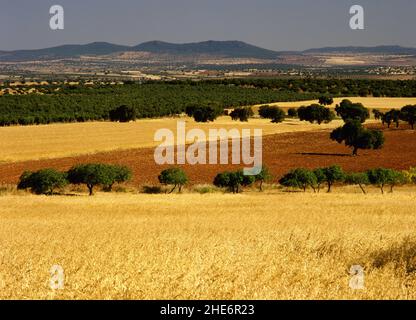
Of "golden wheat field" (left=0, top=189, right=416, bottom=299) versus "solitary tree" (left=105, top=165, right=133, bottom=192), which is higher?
"golden wheat field" (left=0, top=189, right=416, bottom=299)

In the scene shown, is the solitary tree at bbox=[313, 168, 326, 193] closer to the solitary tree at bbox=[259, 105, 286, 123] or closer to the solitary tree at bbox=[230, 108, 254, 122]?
the solitary tree at bbox=[230, 108, 254, 122]

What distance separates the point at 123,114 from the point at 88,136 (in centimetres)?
2887

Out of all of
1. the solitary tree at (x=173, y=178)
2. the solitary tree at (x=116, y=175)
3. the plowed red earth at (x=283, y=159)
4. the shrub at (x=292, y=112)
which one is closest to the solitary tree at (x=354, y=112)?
the shrub at (x=292, y=112)

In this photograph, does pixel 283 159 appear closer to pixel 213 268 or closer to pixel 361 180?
pixel 361 180

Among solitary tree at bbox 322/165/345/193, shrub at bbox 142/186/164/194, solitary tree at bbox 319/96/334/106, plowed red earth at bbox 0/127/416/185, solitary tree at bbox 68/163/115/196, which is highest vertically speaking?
solitary tree at bbox 319/96/334/106

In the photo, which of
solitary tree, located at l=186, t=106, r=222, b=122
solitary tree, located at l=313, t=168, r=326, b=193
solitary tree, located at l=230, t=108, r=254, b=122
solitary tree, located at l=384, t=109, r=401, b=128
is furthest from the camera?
solitary tree, located at l=230, t=108, r=254, b=122

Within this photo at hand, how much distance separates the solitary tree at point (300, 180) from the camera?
49688 mm

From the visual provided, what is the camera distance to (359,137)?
79.8 m

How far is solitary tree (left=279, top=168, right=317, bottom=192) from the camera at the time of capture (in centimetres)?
4969

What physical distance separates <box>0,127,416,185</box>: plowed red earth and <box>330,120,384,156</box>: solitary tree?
1.09 meters

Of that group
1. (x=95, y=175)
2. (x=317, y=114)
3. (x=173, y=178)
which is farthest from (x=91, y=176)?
(x=317, y=114)

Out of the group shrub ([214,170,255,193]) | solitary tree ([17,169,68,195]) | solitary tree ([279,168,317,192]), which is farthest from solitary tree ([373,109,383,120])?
solitary tree ([17,169,68,195])

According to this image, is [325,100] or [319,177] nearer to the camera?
[319,177]

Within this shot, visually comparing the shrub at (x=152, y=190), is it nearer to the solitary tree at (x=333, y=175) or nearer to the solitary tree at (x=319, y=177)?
the solitary tree at (x=319, y=177)
